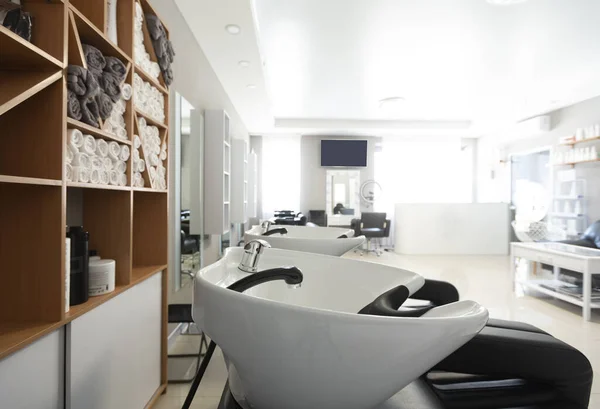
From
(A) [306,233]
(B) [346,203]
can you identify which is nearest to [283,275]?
(A) [306,233]

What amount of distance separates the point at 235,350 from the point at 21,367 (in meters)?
0.75

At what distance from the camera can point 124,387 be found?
4.73 feet

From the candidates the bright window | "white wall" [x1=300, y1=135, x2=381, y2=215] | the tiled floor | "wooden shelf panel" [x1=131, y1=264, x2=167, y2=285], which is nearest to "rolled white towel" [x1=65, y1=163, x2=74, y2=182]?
"wooden shelf panel" [x1=131, y1=264, x2=167, y2=285]

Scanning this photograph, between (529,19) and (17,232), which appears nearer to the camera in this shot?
(17,232)

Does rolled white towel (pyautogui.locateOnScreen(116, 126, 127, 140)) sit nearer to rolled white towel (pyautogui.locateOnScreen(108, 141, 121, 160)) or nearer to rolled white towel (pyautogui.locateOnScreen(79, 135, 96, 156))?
rolled white towel (pyautogui.locateOnScreen(108, 141, 121, 160))

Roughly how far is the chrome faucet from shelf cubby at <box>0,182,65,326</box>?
0.56m

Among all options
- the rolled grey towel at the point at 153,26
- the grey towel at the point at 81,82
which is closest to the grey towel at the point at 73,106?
the grey towel at the point at 81,82

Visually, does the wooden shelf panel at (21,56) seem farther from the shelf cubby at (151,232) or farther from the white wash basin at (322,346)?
the shelf cubby at (151,232)

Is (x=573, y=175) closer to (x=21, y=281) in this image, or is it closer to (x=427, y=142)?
(x=427, y=142)

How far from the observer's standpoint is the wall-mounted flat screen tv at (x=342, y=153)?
7953 mm

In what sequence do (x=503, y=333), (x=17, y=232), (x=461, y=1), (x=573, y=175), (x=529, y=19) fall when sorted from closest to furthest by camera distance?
1. (x=17, y=232)
2. (x=503, y=333)
3. (x=461, y=1)
4. (x=529, y=19)
5. (x=573, y=175)

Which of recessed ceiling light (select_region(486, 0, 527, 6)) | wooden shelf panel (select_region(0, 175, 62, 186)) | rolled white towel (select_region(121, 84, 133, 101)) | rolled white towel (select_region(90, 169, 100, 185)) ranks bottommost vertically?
wooden shelf panel (select_region(0, 175, 62, 186))

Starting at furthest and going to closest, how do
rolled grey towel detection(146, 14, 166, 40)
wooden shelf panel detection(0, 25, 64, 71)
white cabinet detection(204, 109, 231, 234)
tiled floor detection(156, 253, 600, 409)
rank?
white cabinet detection(204, 109, 231, 234), tiled floor detection(156, 253, 600, 409), rolled grey towel detection(146, 14, 166, 40), wooden shelf panel detection(0, 25, 64, 71)

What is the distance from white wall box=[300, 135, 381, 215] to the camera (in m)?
8.15
